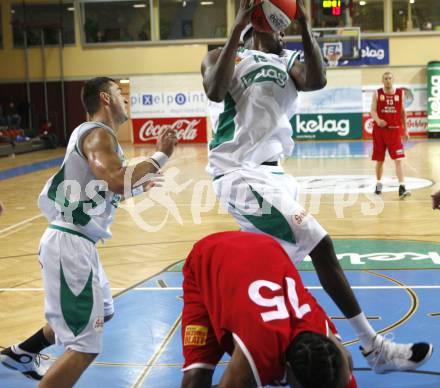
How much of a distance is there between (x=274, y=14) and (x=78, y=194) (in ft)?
4.52

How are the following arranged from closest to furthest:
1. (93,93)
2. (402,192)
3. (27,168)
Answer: (93,93), (402,192), (27,168)

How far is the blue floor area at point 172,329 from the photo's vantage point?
3711 millimetres

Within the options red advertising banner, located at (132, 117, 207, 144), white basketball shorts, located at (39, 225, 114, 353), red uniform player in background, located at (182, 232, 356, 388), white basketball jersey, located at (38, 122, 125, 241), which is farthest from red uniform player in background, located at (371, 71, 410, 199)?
red advertising banner, located at (132, 117, 207, 144)

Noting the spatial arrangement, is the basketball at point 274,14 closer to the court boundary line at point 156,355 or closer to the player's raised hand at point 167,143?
the player's raised hand at point 167,143

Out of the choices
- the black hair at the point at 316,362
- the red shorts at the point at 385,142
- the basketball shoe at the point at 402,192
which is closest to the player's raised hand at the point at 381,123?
the red shorts at the point at 385,142

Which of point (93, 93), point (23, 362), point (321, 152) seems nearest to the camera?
point (93, 93)

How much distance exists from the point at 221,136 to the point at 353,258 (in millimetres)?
3114

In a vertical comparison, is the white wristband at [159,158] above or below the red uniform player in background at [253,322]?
above

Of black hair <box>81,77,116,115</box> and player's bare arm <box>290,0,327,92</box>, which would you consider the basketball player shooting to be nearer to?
player's bare arm <box>290,0,327,92</box>

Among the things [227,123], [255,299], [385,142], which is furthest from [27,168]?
[255,299]

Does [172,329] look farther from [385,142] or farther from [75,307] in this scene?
[385,142]

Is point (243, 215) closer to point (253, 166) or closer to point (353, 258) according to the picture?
point (253, 166)

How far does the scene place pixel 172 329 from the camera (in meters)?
4.55

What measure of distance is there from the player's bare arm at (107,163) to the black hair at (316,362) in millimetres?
1284
